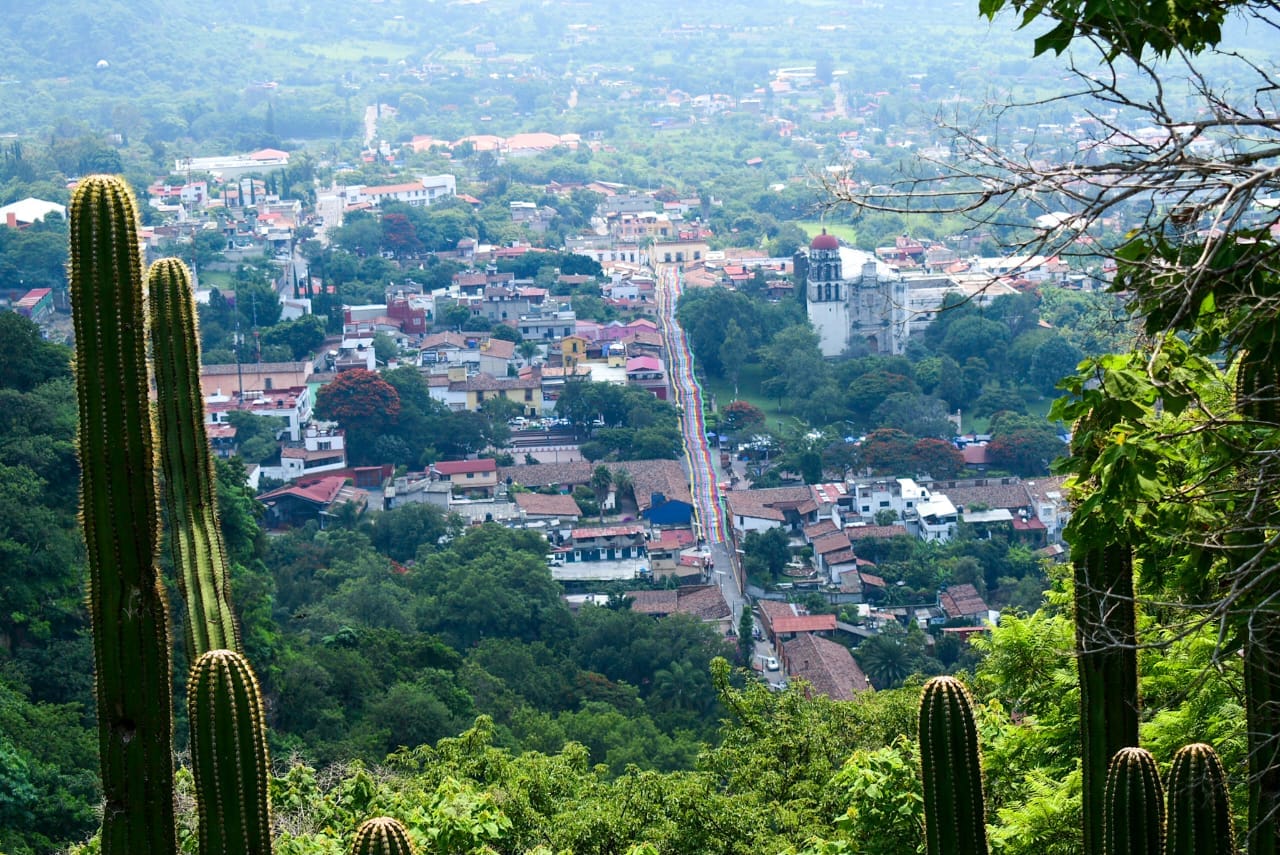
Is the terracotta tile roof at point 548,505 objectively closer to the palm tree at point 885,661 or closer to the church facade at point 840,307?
the palm tree at point 885,661

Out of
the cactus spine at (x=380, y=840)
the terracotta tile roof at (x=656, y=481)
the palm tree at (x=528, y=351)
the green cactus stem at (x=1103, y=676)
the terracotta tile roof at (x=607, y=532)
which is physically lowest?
the terracotta tile roof at (x=607, y=532)

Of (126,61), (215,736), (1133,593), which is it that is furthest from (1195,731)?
(126,61)

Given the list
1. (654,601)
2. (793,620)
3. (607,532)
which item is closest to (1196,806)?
(793,620)

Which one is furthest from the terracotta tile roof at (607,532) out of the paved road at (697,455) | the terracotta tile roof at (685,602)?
the terracotta tile roof at (685,602)

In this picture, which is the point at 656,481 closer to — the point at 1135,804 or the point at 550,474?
the point at 550,474

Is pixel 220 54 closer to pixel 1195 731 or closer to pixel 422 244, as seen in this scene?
pixel 422 244

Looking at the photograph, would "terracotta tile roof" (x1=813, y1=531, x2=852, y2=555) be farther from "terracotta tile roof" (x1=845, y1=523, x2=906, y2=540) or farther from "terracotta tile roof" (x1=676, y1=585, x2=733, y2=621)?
"terracotta tile roof" (x1=676, y1=585, x2=733, y2=621)
